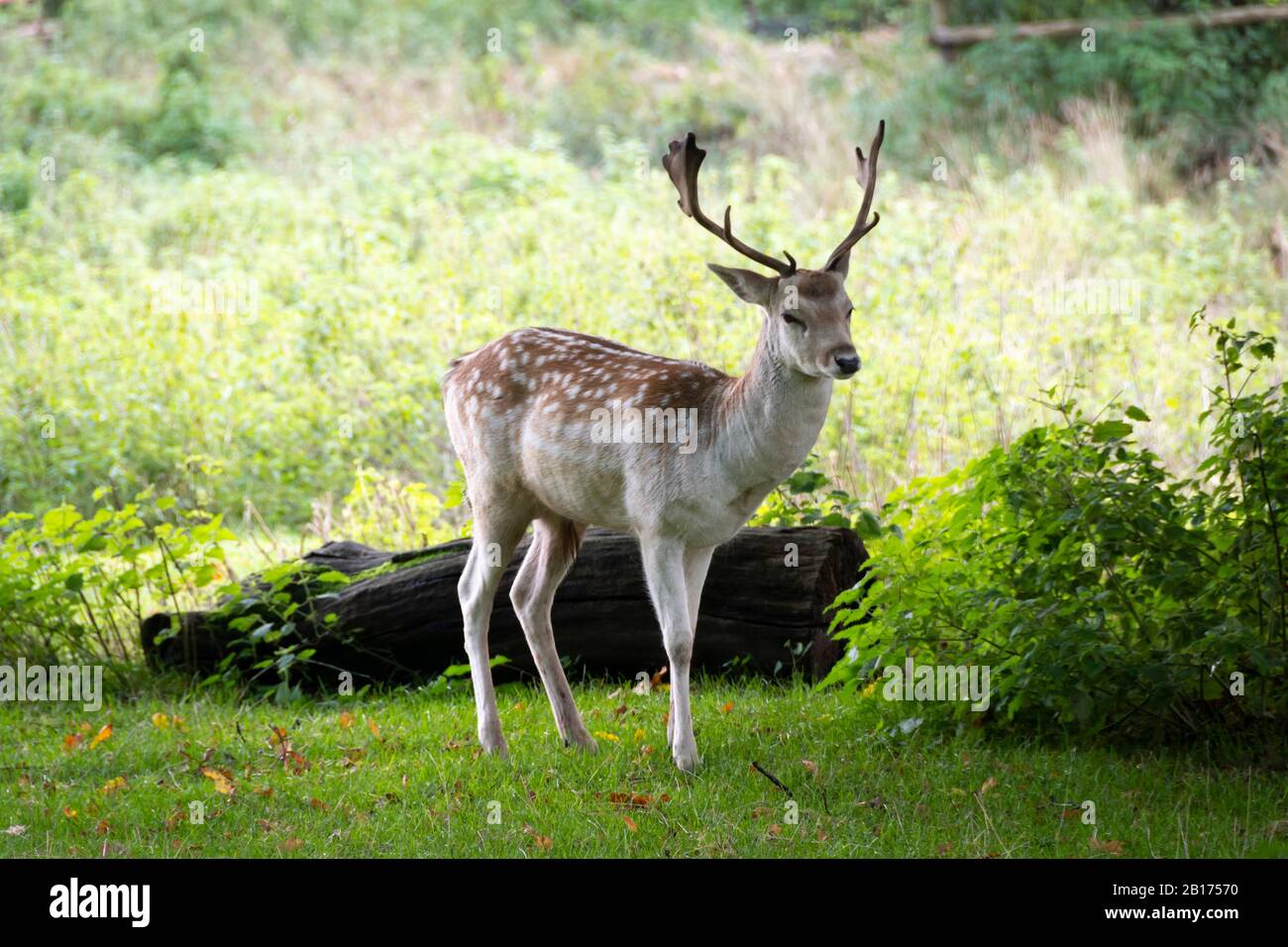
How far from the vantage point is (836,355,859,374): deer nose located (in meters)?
5.07

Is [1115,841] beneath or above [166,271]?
beneath

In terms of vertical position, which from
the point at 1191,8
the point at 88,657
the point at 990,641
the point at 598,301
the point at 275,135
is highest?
the point at 1191,8

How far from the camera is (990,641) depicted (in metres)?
5.79

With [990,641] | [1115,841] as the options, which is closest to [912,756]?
[990,641]

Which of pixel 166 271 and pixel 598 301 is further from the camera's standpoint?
pixel 166 271

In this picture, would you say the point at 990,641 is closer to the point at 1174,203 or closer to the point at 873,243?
the point at 873,243

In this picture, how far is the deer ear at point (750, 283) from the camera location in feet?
17.7

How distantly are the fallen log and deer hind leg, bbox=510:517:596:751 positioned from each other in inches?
32.8

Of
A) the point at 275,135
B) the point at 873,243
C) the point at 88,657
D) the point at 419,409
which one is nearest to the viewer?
the point at 88,657

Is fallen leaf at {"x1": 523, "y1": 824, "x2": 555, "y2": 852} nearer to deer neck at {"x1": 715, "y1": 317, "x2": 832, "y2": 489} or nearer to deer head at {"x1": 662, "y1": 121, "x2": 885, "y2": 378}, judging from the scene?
deer neck at {"x1": 715, "y1": 317, "x2": 832, "y2": 489}

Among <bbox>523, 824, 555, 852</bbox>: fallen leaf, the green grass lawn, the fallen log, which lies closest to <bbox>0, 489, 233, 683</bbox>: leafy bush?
the fallen log

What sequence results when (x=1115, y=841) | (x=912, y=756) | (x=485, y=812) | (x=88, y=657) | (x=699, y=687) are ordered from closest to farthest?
(x=1115, y=841) → (x=485, y=812) → (x=912, y=756) → (x=699, y=687) → (x=88, y=657)

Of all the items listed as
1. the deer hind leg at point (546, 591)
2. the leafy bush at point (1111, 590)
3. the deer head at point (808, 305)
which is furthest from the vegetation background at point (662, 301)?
the deer head at point (808, 305)

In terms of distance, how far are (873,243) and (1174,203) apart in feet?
10.2
